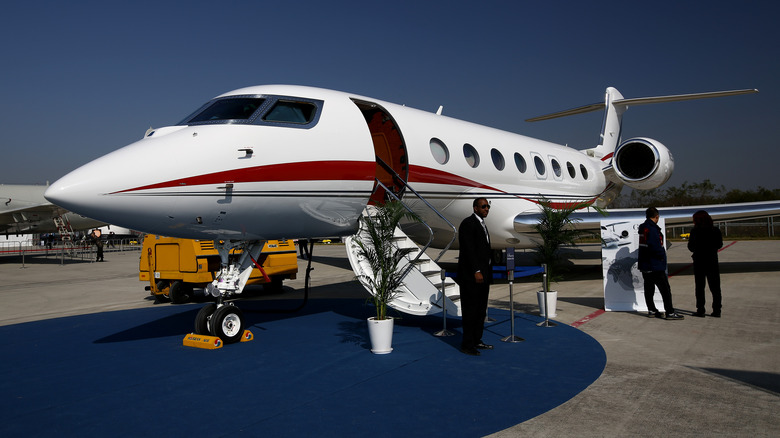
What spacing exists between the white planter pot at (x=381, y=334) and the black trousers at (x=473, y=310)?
2.77ft

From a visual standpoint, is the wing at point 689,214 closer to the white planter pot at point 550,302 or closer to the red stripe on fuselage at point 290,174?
the white planter pot at point 550,302

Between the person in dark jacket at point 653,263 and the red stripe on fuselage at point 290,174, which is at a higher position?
the red stripe on fuselage at point 290,174

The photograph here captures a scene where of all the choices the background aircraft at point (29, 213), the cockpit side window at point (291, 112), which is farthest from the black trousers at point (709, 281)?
the background aircraft at point (29, 213)

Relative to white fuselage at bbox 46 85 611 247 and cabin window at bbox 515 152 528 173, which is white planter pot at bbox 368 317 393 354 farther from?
cabin window at bbox 515 152 528 173

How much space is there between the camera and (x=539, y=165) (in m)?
12.0

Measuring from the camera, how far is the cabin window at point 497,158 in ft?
33.4

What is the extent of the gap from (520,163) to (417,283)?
4.90 m

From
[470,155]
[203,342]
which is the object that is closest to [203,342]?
[203,342]

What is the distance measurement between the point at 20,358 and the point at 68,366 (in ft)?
3.01

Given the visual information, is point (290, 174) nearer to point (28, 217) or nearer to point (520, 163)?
point (520, 163)

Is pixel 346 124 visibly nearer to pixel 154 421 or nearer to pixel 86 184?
pixel 86 184

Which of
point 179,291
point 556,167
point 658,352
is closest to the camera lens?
point 658,352

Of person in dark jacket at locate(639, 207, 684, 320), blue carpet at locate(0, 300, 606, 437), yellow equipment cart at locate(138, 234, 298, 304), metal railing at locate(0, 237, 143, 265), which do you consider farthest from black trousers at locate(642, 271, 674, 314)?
metal railing at locate(0, 237, 143, 265)

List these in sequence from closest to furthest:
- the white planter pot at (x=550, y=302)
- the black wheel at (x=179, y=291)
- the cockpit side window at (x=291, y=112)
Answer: the cockpit side window at (x=291, y=112), the white planter pot at (x=550, y=302), the black wheel at (x=179, y=291)
